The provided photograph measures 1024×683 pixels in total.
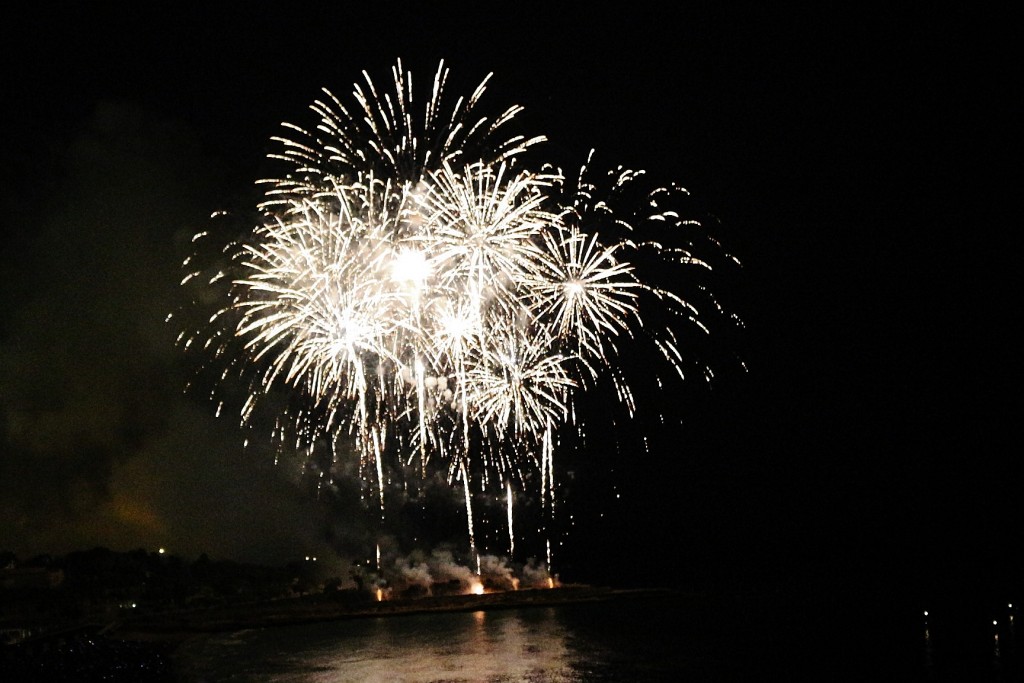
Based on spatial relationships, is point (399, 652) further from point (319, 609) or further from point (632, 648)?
point (319, 609)

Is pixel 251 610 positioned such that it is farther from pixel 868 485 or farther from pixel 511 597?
pixel 868 485

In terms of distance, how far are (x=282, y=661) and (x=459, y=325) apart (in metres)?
17.9

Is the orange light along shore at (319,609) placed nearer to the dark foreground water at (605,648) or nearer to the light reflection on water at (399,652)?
the dark foreground water at (605,648)

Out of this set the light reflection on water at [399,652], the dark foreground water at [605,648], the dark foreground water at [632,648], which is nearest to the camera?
the dark foreground water at [605,648]

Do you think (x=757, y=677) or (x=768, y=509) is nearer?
(x=757, y=677)

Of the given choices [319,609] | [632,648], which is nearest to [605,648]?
[632,648]

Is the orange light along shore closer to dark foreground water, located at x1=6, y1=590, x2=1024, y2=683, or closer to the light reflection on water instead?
dark foreground water, located at x1=6, y1=590, x2=1024, y2=683

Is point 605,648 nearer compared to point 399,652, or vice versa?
point 605,648

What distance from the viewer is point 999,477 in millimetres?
54844

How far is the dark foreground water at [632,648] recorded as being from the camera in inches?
1069

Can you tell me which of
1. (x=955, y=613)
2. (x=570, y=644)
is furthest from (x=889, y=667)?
(x=955, y=613)

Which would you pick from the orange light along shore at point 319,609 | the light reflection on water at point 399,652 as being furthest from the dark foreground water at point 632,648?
the orange light along shore at point 319,609

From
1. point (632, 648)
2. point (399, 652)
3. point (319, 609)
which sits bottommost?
point (632, 648)

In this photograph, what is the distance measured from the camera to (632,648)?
33.3 m
